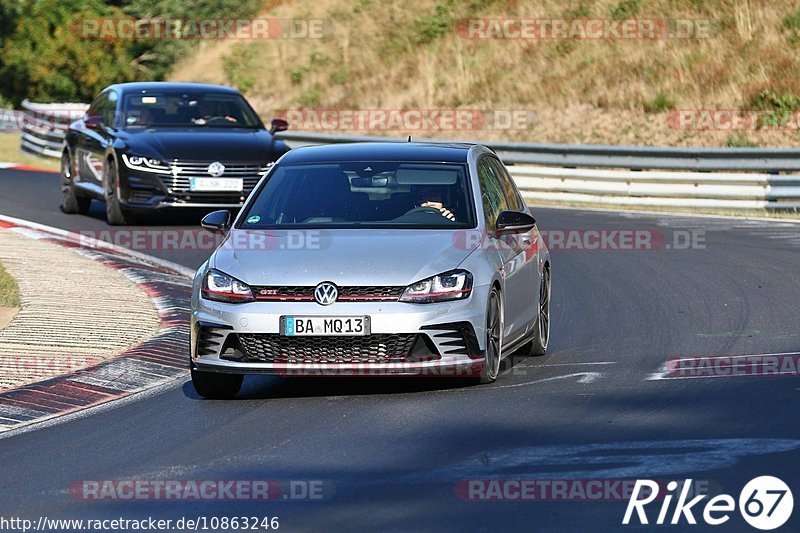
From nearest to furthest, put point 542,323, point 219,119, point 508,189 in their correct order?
point 542,323 → point 508,189 → point 219,119

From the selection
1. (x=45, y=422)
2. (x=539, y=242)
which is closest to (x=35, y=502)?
(x=45, y=422)

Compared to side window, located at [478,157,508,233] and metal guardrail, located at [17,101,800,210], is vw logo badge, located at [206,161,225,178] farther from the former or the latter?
side window, located at [478,157,508,233]

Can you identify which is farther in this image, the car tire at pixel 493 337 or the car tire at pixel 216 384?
the car tire at pixel 216 384

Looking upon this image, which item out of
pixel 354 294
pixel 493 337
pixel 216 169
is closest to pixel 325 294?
pixel 354 294

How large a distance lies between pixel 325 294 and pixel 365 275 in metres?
0.26

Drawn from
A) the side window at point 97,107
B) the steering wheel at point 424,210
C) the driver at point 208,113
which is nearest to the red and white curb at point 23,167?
the side window at point 97,107

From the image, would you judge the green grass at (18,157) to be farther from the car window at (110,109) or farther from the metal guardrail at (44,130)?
the car window at (110,109)

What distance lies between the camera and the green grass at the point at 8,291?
1350 cm

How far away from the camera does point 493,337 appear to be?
9898 mm

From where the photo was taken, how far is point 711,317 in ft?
43.4

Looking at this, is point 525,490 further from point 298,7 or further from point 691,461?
point 298,7

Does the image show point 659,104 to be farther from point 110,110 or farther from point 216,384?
point 216,384

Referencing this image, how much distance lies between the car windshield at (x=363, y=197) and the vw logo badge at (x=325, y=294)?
3.13ft

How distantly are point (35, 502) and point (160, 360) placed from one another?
13.5 ft
